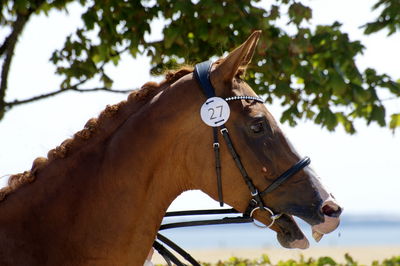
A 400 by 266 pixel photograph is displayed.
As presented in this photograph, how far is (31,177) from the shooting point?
329 centimetres

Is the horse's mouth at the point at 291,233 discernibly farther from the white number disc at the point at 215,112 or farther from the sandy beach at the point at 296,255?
the sandy beach at the point at 296,255

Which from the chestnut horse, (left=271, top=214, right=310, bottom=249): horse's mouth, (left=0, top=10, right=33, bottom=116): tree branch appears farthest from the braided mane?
(left=0, top=10, right=33, bottom=116): tree branch

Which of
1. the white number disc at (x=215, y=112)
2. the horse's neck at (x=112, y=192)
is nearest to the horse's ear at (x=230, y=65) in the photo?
the white number disc at (x=215, y=112)

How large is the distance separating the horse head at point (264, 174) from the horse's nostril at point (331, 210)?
4 cm

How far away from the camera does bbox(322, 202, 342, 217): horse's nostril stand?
312 centimetres

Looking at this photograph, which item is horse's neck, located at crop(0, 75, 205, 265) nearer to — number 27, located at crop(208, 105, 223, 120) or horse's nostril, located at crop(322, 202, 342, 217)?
number 27, located at crop(208, 105, 223, 120)

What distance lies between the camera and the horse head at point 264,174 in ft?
10.5

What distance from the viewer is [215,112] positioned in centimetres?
326

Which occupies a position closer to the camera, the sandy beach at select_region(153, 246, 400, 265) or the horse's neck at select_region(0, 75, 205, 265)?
the horse's neck at select_region(0, 75, 205, 265)

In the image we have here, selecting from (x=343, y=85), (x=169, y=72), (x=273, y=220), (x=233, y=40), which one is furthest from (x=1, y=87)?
(x=273, y=220)

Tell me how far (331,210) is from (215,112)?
2.41 ft

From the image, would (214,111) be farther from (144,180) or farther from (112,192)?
(112,192)

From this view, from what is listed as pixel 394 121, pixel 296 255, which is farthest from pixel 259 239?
pixel 394 121

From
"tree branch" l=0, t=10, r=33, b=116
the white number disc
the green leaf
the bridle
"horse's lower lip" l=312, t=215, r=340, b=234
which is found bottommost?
"horse's lower lip" l=312, t=215, r=340, b=234
